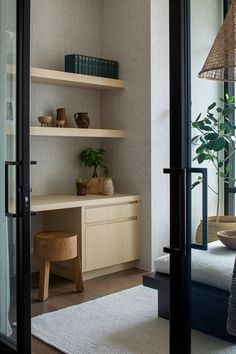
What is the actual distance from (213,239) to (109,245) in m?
2.39

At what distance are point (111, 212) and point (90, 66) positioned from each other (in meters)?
1.46

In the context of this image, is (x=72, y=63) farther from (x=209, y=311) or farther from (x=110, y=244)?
(x=209, y=311)

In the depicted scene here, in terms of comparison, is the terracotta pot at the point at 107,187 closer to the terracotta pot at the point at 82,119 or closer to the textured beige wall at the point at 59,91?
the textured beige wall at the point at 59,91

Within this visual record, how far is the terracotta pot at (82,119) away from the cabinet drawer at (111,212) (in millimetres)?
887

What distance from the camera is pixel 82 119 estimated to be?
4410 mm

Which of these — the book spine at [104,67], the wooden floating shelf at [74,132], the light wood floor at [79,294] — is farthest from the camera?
the book spine at [104,67]

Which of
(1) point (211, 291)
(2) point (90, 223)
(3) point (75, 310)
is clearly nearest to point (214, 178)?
(1) point (211, 291)

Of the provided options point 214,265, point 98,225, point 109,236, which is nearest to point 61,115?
point 98,225

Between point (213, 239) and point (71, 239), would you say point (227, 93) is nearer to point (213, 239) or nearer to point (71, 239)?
point (213, 239)

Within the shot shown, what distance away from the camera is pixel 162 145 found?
4473mm

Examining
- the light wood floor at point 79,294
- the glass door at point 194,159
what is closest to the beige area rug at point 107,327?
the light wood floor at point 79,294

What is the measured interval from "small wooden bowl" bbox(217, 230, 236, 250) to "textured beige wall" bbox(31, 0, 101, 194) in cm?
275

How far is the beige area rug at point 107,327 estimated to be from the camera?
8.64 feet

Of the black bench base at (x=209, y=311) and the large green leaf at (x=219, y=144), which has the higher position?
the large green leaf at (x=219, y=144)
